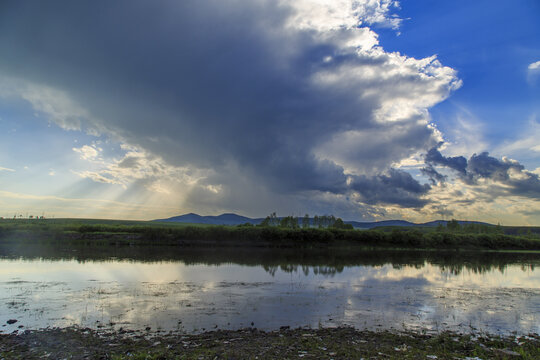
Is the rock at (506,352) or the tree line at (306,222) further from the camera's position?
the tree line at (306,222)

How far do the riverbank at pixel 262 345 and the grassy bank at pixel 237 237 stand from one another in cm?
8458

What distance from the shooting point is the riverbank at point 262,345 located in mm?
11414

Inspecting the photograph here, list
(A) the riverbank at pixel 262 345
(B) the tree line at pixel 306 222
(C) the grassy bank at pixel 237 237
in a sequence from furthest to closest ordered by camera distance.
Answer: (B) the tree line at pixel 306 222
(C) the grassy bank at pixel 237 237
(A) the riverbank at pixel 262 345

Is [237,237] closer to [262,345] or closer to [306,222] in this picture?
[306,222]

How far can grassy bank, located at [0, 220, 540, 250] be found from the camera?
3725 inches

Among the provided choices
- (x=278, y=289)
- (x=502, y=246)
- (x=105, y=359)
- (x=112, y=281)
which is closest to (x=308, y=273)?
(x=278, y=289)

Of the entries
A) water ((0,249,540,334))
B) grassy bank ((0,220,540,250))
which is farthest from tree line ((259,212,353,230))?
water ((0,249,540,334))

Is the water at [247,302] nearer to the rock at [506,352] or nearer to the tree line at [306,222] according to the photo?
the rock at [506,352]

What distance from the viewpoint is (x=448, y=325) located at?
17.9 meters

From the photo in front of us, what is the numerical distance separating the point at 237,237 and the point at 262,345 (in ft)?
309

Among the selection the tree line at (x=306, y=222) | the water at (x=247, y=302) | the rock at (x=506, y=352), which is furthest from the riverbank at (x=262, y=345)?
the tree line at (x=306, y=222)

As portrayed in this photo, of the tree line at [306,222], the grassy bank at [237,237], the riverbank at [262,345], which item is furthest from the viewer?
the tree line at [306,222]

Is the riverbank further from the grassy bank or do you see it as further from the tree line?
the tree line

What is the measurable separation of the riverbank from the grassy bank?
84.6m
